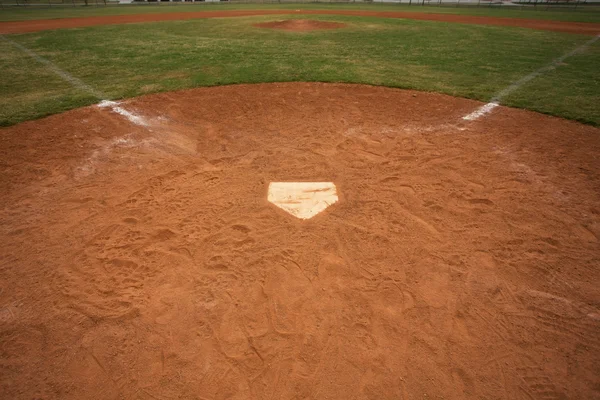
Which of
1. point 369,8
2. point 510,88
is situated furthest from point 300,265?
point 369,8

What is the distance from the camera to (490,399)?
200 centimetres

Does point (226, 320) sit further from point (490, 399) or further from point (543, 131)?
point (543, 131)

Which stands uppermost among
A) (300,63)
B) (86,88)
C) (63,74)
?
(300,63)

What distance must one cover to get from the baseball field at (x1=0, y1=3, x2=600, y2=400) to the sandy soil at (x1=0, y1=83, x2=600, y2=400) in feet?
0.05

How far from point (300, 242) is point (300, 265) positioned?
30 centimetres

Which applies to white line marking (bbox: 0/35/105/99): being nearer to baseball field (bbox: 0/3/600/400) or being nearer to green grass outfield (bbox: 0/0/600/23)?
baseball field (bbox: 0/3/600/400)

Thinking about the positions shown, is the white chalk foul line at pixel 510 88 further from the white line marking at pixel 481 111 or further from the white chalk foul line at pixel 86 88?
the white chalk foul line at pixel 86 88

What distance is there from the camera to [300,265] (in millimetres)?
2916

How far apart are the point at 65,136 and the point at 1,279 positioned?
118 inches

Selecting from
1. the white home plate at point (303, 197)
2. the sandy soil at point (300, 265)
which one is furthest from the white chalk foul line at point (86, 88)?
the white home plate at point (303, 197)

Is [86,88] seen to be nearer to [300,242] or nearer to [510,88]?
[300,242]

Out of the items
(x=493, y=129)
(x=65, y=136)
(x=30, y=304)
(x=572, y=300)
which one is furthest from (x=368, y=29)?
(x=30, y=304)

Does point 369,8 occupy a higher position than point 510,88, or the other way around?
point 369,8

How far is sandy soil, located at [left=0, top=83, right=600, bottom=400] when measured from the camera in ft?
7.08
